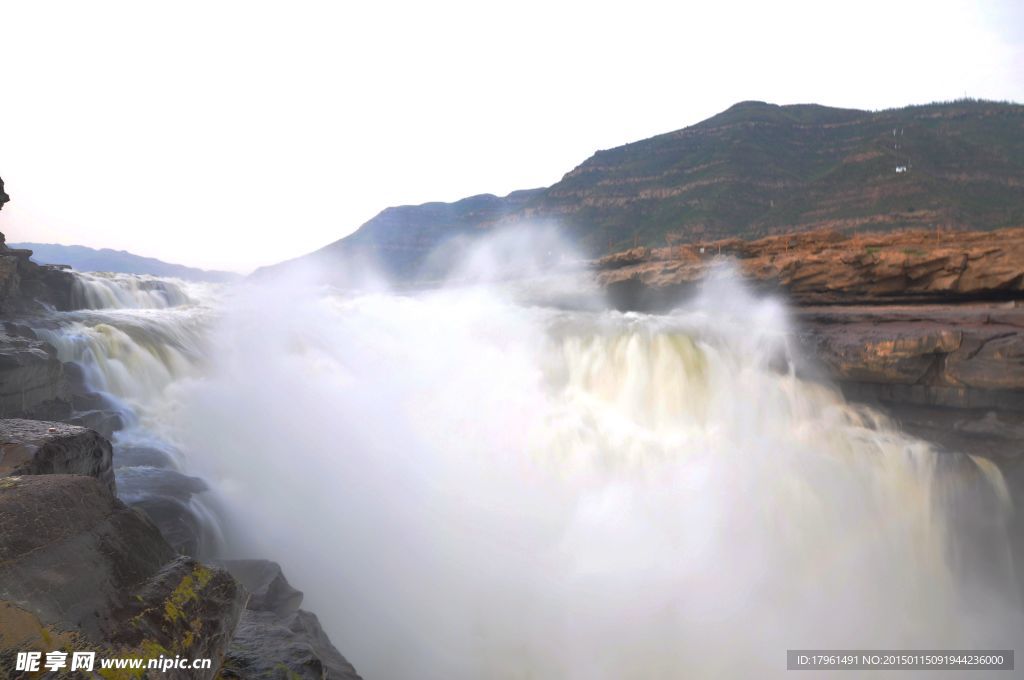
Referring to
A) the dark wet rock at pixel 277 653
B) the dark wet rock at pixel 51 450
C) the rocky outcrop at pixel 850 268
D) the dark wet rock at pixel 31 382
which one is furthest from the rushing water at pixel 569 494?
the dark wet rock at pixel 51 450

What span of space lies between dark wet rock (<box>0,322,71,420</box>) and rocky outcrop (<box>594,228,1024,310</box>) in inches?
598

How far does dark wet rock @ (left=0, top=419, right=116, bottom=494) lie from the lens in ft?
7.89

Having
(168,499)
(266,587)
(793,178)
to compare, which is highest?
(793,178)

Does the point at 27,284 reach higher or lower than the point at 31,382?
higher

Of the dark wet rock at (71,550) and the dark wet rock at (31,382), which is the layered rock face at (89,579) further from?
the dark wet rock at (31,382)

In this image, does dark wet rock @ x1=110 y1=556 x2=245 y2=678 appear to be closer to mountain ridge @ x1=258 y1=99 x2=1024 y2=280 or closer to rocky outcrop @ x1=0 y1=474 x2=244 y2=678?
rocky outcrop @ x1=0 y1=474 x2=244 y2=678

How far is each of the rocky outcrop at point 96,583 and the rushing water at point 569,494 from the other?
3.55 m

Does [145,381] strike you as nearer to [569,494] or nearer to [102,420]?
[102,420]

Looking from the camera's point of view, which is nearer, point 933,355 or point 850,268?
point 933,355

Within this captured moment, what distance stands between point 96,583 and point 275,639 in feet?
6.02

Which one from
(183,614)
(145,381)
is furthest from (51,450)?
(145,381)

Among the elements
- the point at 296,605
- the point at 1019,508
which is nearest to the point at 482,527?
the point at 296,605

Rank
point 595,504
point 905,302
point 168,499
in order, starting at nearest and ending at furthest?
point 168,499 < point 595,504 < point 905,302

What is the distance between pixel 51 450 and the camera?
8.59ft
